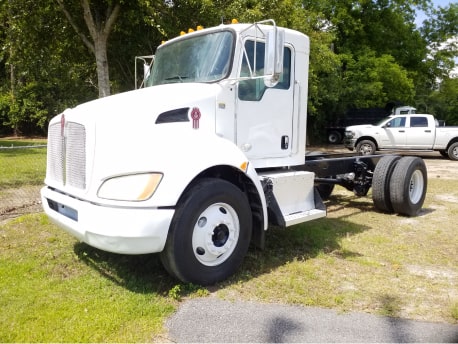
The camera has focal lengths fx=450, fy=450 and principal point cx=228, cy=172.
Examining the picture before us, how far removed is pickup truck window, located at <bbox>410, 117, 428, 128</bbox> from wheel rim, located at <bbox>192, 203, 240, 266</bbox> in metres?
17.4

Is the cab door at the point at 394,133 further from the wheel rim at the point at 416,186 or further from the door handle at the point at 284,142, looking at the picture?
the door handle at the point at 284,142

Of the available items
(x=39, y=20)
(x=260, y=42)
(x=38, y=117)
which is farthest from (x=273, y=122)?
(x=38, y=117)

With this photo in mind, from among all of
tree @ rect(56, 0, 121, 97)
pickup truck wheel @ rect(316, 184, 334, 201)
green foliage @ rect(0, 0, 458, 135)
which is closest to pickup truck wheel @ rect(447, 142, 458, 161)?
green foliage @ rect(0, 0, 458, 135)

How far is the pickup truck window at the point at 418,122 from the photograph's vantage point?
19.6 metres

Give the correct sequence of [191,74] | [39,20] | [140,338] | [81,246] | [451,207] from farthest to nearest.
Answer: [39,20] < [451,207] < [81,246] < [191,74] < [140,338]

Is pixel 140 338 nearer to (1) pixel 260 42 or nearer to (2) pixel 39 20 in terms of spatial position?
(1) pixel 260 42

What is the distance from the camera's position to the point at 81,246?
5.45 metres

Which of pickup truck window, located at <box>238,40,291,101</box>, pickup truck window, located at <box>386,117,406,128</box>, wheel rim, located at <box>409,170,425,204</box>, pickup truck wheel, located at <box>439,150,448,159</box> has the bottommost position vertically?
pickup truck wheel, located at <box>439,150,448,159</box>

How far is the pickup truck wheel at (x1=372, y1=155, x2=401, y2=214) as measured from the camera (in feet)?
24.3

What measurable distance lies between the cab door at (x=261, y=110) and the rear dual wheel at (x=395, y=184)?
2.60 metres

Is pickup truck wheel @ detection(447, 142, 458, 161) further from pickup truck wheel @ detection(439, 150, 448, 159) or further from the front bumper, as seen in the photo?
the front bumper

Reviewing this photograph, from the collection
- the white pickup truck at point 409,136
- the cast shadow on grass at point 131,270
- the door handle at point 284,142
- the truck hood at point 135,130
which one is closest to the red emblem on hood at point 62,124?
the truck hood at point 135,130

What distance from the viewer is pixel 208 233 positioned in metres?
4.24

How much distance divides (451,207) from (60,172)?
742cm
